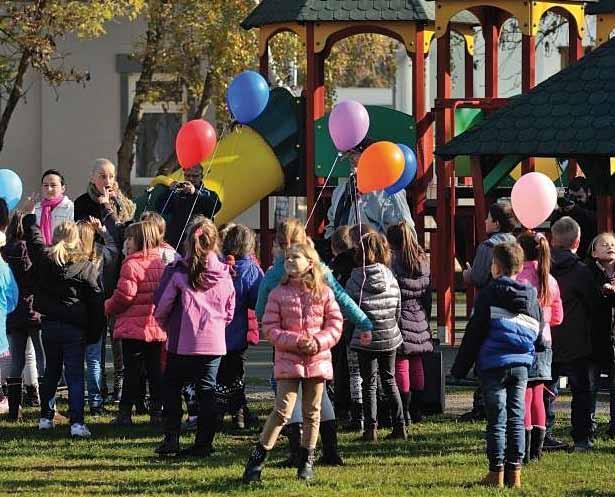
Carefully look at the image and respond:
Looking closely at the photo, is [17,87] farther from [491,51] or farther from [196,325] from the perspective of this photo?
[196,325]

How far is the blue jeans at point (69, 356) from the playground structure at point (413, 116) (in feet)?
20.2

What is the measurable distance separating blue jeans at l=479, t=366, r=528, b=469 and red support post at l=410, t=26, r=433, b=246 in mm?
7751

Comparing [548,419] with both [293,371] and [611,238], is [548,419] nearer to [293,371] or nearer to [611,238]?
[611,238]

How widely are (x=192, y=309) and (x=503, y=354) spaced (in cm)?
210

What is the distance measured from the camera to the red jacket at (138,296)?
11.2 meters

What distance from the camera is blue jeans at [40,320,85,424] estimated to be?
36.8ft

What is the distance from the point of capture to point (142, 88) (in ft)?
80.9

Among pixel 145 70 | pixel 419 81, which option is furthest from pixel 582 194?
pixel 145 70

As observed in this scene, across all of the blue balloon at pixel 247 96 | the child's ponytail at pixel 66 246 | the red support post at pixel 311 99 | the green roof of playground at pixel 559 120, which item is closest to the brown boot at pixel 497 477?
the child's ponytail at pixel 66 246

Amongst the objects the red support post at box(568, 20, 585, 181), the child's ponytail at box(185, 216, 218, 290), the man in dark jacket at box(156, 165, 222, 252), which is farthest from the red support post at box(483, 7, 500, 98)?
the child's ponytail at box(185, 216, 218, 290)

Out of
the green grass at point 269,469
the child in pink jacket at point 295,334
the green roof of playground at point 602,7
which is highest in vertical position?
the green roof of playground at point 602,7

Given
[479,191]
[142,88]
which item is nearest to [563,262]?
[479,191]

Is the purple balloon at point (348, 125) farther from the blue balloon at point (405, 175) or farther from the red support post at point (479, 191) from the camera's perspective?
the red support post at point (479, 191)

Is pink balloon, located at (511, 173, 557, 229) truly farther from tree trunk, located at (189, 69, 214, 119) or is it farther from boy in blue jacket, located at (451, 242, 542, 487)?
tree trunk, located at (189, 69, 214, 119)
